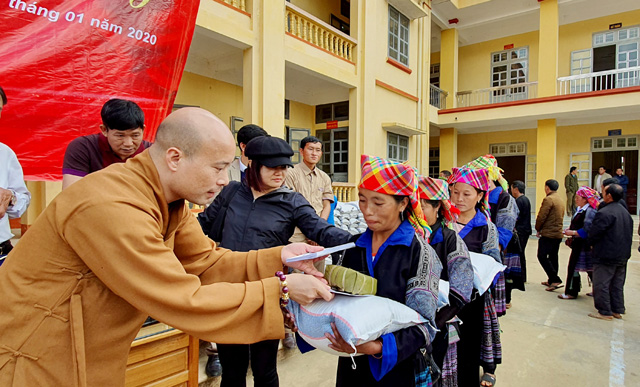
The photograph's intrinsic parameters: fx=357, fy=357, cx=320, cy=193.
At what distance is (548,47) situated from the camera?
12.1 meters

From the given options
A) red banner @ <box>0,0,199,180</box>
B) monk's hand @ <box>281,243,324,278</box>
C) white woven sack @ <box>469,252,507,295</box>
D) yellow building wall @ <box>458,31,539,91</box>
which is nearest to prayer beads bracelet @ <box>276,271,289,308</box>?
monk's hand @ <box>281,243,324,278</box>

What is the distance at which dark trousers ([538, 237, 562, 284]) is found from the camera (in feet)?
18.8

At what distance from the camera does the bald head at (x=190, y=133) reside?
3.87 ft

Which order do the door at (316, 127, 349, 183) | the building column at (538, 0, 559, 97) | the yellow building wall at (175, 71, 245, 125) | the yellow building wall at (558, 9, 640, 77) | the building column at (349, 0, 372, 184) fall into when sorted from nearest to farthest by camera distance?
the yellow building wall at (175, 71, 245, 125) → the building column at (349, 0, 372, 184) → the door at (316, 127, 349, 183) → the building column at (538, 0, 559, 97) → the yellow building wall at (558, 9, 640, 77)

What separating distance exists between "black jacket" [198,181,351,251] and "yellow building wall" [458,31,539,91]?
1546 cm

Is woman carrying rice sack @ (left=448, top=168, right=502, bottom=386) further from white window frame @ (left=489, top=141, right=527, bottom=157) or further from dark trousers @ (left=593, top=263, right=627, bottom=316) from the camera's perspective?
white window frame @ (left=489, top=141, right=527, bottom=157)

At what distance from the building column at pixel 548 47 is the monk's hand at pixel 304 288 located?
45.7 ft

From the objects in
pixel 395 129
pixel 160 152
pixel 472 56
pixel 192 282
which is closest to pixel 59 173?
pixel 160 152

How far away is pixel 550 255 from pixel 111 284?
650 cm

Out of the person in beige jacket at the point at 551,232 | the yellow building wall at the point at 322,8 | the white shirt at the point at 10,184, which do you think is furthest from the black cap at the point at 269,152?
the yellow building wall at the point at 322,8

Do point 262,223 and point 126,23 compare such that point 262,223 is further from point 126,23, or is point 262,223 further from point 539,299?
point 539,299

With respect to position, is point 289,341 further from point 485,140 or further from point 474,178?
point 485,140

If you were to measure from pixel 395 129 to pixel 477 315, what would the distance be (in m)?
8.27

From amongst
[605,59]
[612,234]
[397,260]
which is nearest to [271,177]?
[397,260]
